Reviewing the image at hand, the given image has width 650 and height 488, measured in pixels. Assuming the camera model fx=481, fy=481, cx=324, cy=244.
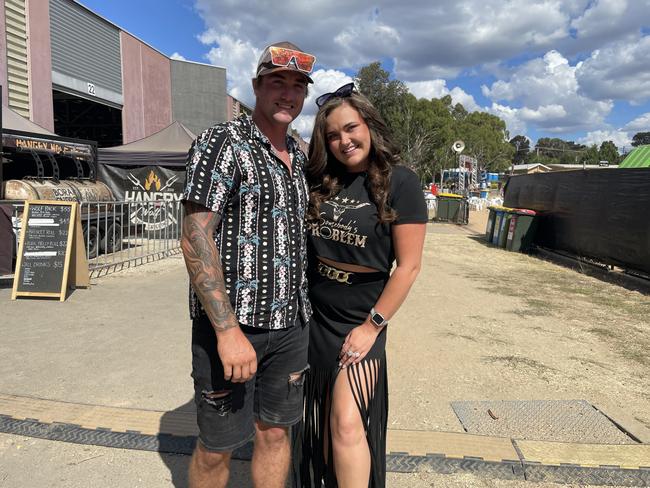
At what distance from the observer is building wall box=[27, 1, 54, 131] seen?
12.2 metres

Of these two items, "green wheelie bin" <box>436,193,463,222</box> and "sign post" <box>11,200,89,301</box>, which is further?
"green wheelie bin" <box>436,193,463,222</box>

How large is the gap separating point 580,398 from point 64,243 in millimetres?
6065

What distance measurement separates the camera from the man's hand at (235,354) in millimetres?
1662

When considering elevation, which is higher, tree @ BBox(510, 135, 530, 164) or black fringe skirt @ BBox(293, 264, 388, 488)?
tree @ BBox(510, 135, 530, 164)

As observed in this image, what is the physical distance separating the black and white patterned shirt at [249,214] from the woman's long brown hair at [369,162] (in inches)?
8.2

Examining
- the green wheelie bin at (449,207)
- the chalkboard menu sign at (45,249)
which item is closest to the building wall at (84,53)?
the chalkboard menu sign at (45,249)

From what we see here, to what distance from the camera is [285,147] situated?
199cm

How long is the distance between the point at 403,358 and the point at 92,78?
49.9 ft

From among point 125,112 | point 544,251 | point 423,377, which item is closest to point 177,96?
point 125,112

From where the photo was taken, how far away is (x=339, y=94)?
2031mm

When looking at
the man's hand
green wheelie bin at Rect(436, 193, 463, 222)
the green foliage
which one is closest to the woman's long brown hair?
the man's hand

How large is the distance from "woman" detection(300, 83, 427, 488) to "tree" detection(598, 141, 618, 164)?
104m

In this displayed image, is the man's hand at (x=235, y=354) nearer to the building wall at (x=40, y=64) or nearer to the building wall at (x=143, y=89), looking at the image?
the building wall at (x=40, y=64)

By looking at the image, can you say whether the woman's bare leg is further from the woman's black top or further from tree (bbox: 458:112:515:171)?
tree (bbox: 458:112:515:171)
